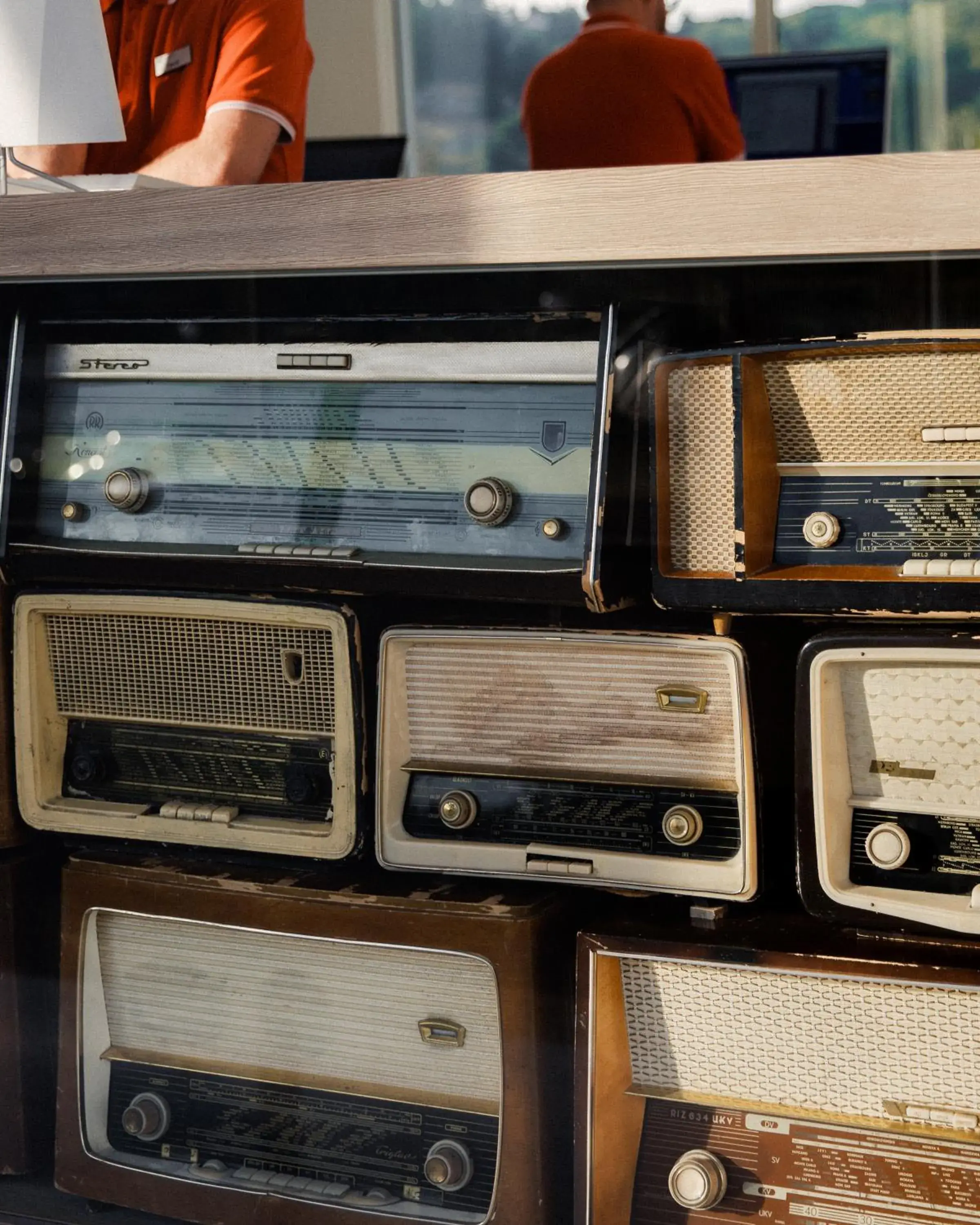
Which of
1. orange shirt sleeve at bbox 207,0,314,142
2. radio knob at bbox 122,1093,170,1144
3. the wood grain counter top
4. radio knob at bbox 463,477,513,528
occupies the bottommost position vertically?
radio knob at bbox 122,1093,170,1144

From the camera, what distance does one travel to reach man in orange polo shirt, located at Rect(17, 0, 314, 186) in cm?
138

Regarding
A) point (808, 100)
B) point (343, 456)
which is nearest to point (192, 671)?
point (343, 456)

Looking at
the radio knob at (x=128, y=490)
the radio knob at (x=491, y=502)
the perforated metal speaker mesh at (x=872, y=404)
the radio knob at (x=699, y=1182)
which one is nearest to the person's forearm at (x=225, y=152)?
the radio knob at (x=128, y=490)

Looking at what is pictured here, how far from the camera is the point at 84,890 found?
1.17 meters

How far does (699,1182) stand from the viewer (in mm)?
946

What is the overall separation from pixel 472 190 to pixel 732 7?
52 cm

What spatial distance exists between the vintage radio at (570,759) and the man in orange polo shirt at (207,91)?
0.64m

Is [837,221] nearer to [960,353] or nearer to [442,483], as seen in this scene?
[960,353]

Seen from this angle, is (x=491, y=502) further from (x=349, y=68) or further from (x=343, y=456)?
(x=349, y=68)

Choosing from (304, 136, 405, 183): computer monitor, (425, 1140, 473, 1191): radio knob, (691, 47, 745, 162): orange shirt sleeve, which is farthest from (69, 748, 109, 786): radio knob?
(691, 47, 745, 162): orange shirt sleeve

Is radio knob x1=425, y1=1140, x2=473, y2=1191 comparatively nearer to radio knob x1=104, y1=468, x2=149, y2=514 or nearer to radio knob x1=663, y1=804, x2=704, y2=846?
radio knob x1=663, y1=804, x2=704, y2=846

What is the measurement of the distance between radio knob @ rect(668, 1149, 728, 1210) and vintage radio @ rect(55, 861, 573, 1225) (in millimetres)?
112

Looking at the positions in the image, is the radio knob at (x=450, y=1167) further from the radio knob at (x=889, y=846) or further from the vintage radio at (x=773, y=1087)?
the radio knob at (x=889, y=846)

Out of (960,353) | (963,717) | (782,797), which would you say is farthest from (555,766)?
(960,353)
